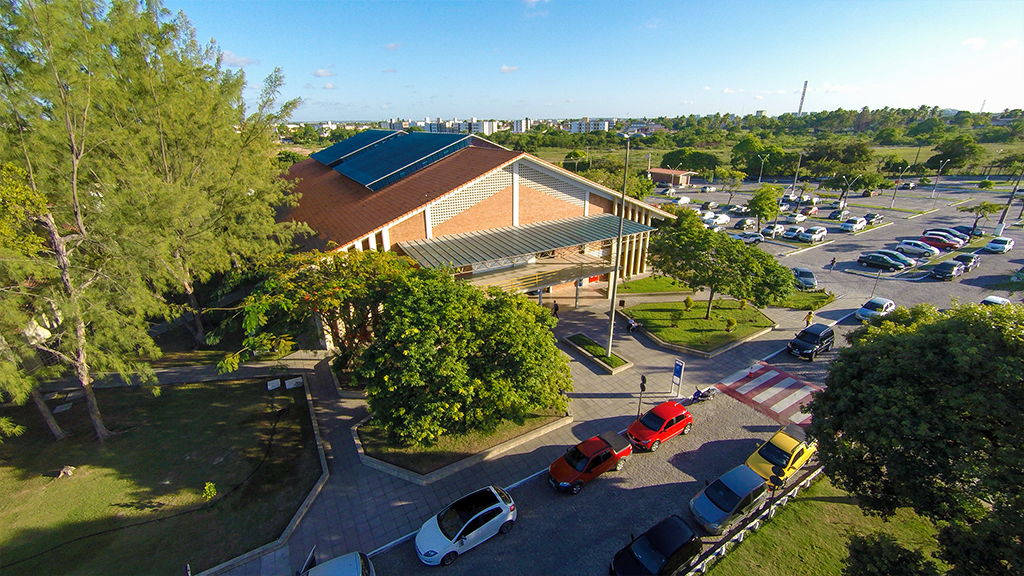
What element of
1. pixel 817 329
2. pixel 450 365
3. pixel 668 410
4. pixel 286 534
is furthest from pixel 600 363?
pixel 286 534

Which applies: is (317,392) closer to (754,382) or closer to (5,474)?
(5,474)

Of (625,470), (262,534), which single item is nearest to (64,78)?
(262,534)

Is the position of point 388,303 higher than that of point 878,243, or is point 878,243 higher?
point 388,303

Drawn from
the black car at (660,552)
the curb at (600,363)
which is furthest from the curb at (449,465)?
the black car at (660,552)

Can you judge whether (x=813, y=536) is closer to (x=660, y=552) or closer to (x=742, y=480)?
(x=742, y=480)

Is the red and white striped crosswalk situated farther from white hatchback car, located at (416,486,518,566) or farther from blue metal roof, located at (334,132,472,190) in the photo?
blue metal roof, located at (334,132,472,190)

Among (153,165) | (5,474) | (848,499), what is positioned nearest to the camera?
(848,499)

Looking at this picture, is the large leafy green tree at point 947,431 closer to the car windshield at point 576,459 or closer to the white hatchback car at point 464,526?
the car windshield at point 576,459
